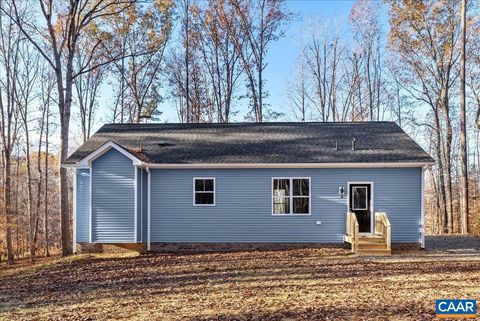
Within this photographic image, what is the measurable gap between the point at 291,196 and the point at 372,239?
2964 millimetres

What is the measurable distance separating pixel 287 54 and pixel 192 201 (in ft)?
56.4

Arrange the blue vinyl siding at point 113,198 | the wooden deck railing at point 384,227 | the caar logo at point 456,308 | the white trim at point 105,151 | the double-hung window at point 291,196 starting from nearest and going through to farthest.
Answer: the caar logo at point 456,308
the wooden deck railing at point 384,227
the white trim at point 105,151
the blue vinyl siding at point 113,198
the double-hung window at point 291,196

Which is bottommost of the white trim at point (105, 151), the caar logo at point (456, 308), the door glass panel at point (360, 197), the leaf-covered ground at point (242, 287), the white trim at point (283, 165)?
the leaf-covered ground at point (242, 287)

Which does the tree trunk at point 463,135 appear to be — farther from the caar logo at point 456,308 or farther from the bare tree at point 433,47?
the caar logo at point 456,308

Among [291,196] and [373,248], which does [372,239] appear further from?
[291,196]

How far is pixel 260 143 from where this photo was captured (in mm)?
15117

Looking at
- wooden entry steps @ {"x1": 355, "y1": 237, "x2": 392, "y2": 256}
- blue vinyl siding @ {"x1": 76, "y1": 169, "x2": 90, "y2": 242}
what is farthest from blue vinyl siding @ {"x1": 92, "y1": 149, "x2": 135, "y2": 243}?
wooden entry steps @ {"x1": 355, "y1": 237, "x2": 392, "y2": 256}

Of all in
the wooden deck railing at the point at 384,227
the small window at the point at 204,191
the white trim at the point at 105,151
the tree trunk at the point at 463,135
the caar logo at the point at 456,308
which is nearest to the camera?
the caar logo at the point at 456,308

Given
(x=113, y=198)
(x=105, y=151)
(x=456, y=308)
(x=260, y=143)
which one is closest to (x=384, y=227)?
(x=260, y=143)

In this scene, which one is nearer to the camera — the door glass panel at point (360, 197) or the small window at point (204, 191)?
the door glass panel at point (360, 197)

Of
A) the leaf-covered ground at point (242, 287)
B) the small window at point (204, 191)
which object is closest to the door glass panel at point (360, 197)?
the leaf-covered ground at point (242, 287)

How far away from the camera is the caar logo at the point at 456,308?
5711 millimetres

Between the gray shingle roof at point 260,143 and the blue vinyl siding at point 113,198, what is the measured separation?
0.75 m

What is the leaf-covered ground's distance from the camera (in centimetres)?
627
